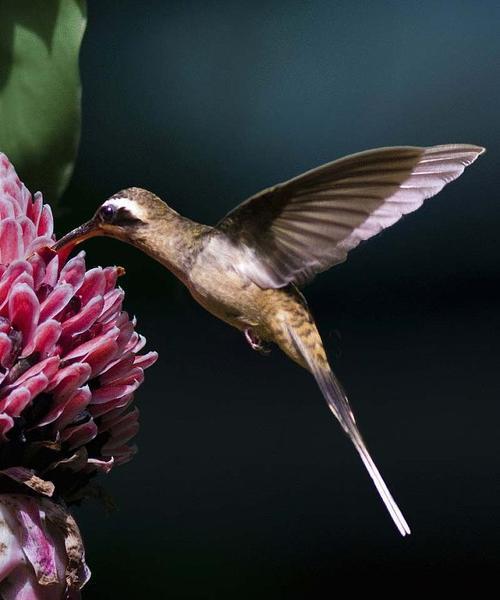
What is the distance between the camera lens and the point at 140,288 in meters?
0.92

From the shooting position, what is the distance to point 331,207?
0.69 meters

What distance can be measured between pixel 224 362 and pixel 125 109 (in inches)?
45.9

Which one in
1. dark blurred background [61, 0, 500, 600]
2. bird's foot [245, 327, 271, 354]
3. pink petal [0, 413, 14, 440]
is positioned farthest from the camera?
dark blurred background [61, 0, 500, 600]

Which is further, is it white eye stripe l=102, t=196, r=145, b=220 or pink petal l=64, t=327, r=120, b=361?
white eye stripe l=102, t=196, r=145, b=220

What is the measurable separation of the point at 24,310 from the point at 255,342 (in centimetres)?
24

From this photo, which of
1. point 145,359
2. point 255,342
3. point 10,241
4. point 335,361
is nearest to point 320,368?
point 255,342

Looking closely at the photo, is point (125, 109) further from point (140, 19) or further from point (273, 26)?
point (273, 26)

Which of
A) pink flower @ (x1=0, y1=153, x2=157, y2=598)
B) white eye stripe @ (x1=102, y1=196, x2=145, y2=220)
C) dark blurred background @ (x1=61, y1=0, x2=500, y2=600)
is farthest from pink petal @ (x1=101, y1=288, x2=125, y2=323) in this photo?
dark blurred background @ (x1=61, y1=0, x2=500, y2=600)

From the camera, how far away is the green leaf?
0.68 m

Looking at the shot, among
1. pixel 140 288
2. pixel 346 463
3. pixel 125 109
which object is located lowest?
pixel 346 463

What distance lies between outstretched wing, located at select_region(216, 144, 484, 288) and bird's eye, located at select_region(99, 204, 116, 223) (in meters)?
0.07

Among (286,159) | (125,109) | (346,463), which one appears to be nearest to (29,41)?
(125,109)

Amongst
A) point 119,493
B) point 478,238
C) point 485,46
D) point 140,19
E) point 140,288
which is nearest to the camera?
point 140,288

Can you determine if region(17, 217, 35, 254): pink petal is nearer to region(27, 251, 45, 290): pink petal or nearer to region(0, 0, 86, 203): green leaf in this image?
region(27, 251, 45, 290): pink petal
